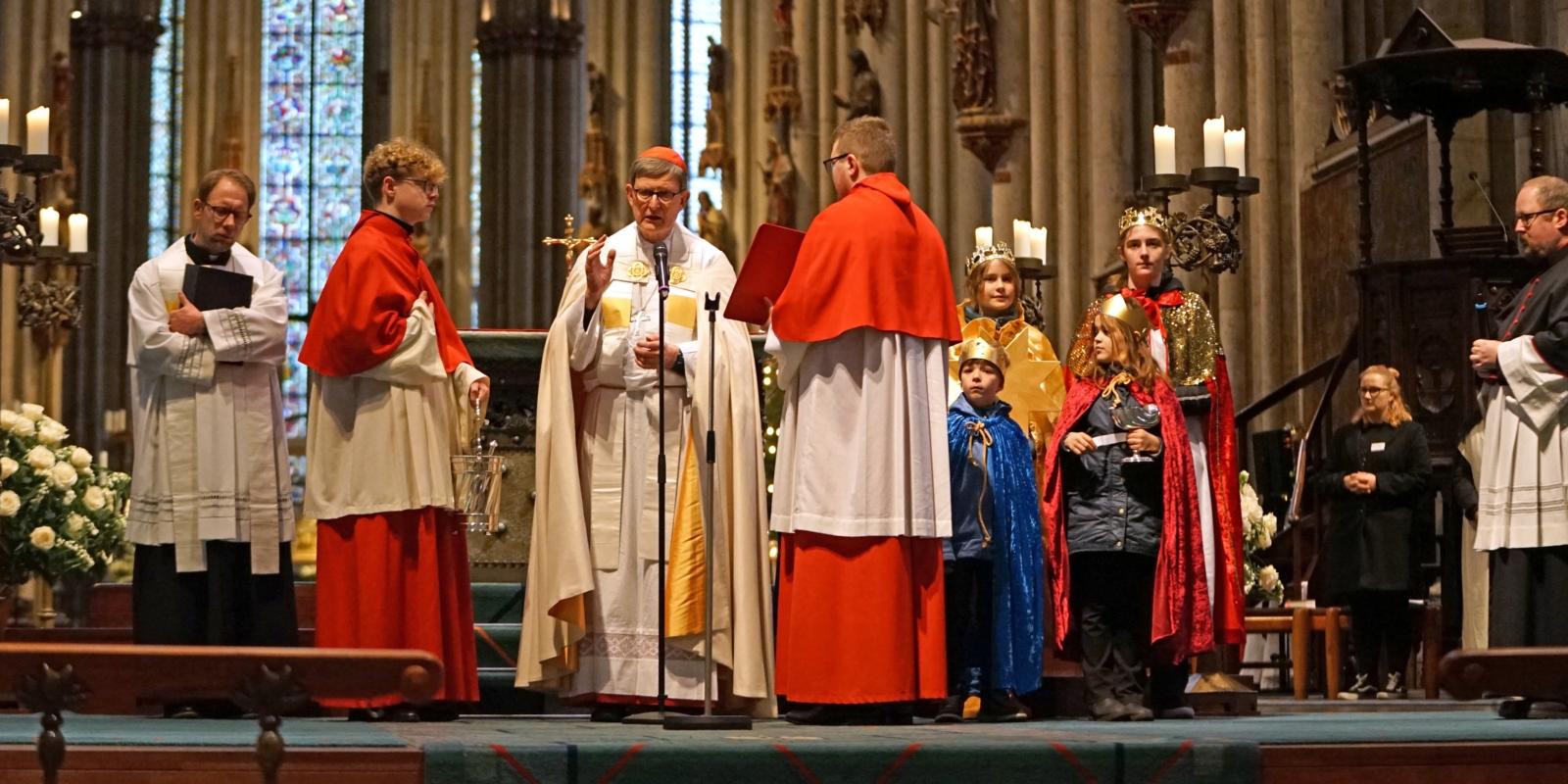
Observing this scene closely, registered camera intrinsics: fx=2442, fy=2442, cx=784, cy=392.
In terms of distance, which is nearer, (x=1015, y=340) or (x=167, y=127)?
(x=1015, y=340)

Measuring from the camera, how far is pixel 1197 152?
1672 centimetres

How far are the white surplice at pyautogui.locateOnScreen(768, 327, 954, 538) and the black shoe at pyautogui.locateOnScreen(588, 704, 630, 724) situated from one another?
888 mm

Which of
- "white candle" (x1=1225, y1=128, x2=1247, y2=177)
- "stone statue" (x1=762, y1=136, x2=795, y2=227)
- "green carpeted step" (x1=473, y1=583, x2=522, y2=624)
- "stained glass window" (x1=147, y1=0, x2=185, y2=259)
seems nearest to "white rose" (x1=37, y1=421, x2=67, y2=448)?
"green carpeted step" (x1=473, y1=583, x2=522, y2=624)

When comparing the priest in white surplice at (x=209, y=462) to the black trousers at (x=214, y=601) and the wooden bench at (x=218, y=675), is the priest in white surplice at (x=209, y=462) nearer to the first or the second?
the black trousers at (x=214, y=601)

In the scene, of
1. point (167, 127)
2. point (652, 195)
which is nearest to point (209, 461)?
point (652, 195)

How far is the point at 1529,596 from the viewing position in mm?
8820

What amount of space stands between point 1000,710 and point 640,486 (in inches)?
58.4

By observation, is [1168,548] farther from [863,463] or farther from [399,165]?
[399,165]

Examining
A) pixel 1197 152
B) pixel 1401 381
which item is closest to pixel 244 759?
pixel 1401 381

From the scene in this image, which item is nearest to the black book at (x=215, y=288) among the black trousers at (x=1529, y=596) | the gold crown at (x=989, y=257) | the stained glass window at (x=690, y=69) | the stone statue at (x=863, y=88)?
Answer: the gold crown at (x=989, y=257)

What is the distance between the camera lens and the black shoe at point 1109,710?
27.0ft

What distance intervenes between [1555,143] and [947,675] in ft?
22.5

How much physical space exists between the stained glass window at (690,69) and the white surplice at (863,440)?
85.8ft

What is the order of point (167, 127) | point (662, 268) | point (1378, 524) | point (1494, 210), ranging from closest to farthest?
point (662, 268)
point (1378, 524)
point (1494, 210)
point (167, 127)
